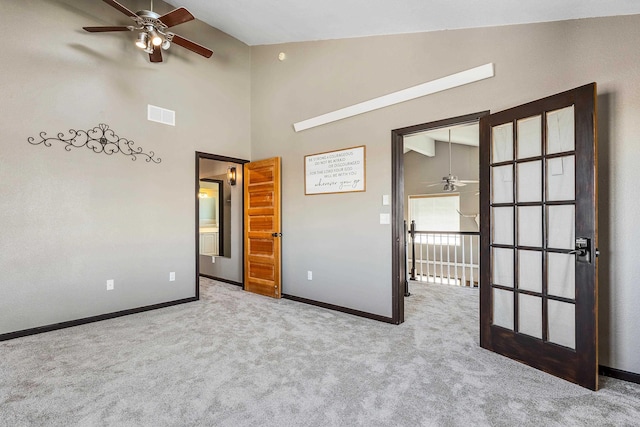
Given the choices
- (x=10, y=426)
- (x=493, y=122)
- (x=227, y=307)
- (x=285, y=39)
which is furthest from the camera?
(x=285, y=39)

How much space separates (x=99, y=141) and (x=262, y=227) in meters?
2.31

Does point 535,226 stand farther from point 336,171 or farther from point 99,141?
point 99,141

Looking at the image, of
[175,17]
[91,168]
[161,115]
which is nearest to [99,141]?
[91,168]

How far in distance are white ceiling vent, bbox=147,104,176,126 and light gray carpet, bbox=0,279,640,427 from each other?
Answer: 2556 mm

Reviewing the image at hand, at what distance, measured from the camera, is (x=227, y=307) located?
3951 mm

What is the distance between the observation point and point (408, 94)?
10.6 feet

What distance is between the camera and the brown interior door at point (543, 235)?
206 cm

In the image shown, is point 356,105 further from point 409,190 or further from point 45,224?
point 409,190

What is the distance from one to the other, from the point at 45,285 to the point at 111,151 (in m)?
1.61

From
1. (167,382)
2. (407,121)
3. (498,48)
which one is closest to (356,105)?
(407,121)

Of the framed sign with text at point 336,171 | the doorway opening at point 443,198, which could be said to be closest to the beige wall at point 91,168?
the framed sign with text at point 336,171

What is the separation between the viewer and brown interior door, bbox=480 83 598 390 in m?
2.06

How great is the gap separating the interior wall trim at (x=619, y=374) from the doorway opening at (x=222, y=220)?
178 inches

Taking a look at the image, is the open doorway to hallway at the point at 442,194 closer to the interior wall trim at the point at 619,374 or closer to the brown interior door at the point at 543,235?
the brown interior door at the point at 543,235
